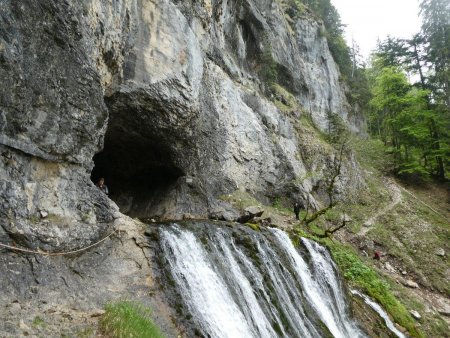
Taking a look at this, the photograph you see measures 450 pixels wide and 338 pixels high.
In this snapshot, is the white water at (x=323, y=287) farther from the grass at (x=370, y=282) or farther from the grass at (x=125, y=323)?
the grass at (x=125, y=323)

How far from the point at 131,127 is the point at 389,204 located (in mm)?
18455

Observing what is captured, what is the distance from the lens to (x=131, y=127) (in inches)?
609

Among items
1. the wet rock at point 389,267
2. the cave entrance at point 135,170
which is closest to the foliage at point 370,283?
the wet rock at point 389,267

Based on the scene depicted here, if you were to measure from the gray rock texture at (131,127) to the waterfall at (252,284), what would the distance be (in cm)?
150

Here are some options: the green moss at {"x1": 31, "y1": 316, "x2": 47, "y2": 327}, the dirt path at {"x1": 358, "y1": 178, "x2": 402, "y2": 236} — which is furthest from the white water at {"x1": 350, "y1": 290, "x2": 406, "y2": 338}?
the green moss at {"x1": 31, "y1": 316, "x2": 47, "y2": 327}

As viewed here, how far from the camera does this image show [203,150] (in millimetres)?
18297

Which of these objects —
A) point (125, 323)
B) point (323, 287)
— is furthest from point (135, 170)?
point (125, 323)

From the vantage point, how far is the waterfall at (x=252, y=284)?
9.07 m

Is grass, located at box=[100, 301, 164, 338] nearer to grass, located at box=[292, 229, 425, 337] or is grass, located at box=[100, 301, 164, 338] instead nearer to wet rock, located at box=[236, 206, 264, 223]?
wet rock, located at box=[236, 206, 264, 223]

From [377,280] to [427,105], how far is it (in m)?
17.9

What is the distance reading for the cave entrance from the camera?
1695cm

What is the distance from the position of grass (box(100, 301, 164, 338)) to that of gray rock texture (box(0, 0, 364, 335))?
78cm

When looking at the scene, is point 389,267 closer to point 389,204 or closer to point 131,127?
point 389,204

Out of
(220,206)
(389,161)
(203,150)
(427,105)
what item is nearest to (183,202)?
(220,206)
